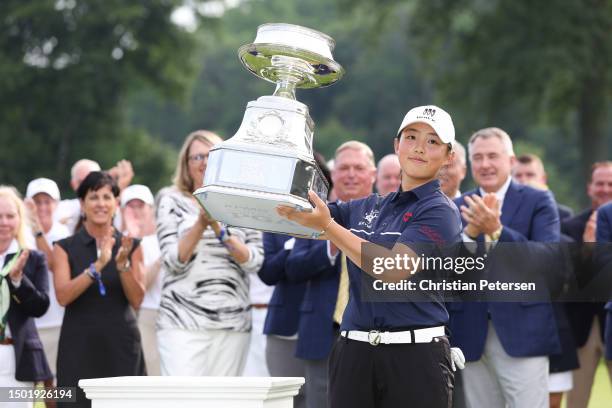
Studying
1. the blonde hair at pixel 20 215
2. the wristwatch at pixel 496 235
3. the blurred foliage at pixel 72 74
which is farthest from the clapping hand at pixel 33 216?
the blurred foliage at pixel 72 74

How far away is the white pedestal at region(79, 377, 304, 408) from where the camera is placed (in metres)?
4.60

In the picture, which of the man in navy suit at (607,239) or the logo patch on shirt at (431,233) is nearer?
the logo patch on shirt at (431,233)

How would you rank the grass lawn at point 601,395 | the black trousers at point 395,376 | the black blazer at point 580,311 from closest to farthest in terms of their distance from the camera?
1. the black trousers at point 395,376
2. the black blazer at point 580,311
3. the grass lawn at point 601,395

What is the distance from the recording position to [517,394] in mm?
6949

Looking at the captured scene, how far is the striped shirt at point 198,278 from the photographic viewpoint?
6961mm

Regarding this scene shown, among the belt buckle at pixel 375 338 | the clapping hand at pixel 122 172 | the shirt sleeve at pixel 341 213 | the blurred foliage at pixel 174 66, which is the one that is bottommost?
the belt buckle at pixel 375 338

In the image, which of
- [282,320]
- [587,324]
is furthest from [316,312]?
[587,324]

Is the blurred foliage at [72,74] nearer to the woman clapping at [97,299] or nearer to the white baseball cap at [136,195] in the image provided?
the white baseball cap at [136,195]

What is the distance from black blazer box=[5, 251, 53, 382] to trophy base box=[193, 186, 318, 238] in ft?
8.27

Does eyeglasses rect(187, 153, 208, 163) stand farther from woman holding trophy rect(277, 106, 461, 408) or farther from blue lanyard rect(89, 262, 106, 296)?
woman holding trophy rect(277, 106, 461, 408)

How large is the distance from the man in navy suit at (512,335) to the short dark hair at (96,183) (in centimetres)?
239

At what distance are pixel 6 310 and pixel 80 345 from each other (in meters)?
0.52

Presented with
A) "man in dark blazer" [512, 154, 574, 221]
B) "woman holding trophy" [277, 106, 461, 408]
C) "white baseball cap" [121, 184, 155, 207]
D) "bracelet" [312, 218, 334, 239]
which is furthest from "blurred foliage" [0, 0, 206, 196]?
"woman holding trophy" [277, 106, 461, 408]

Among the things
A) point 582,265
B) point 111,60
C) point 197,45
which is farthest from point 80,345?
point 197,45
